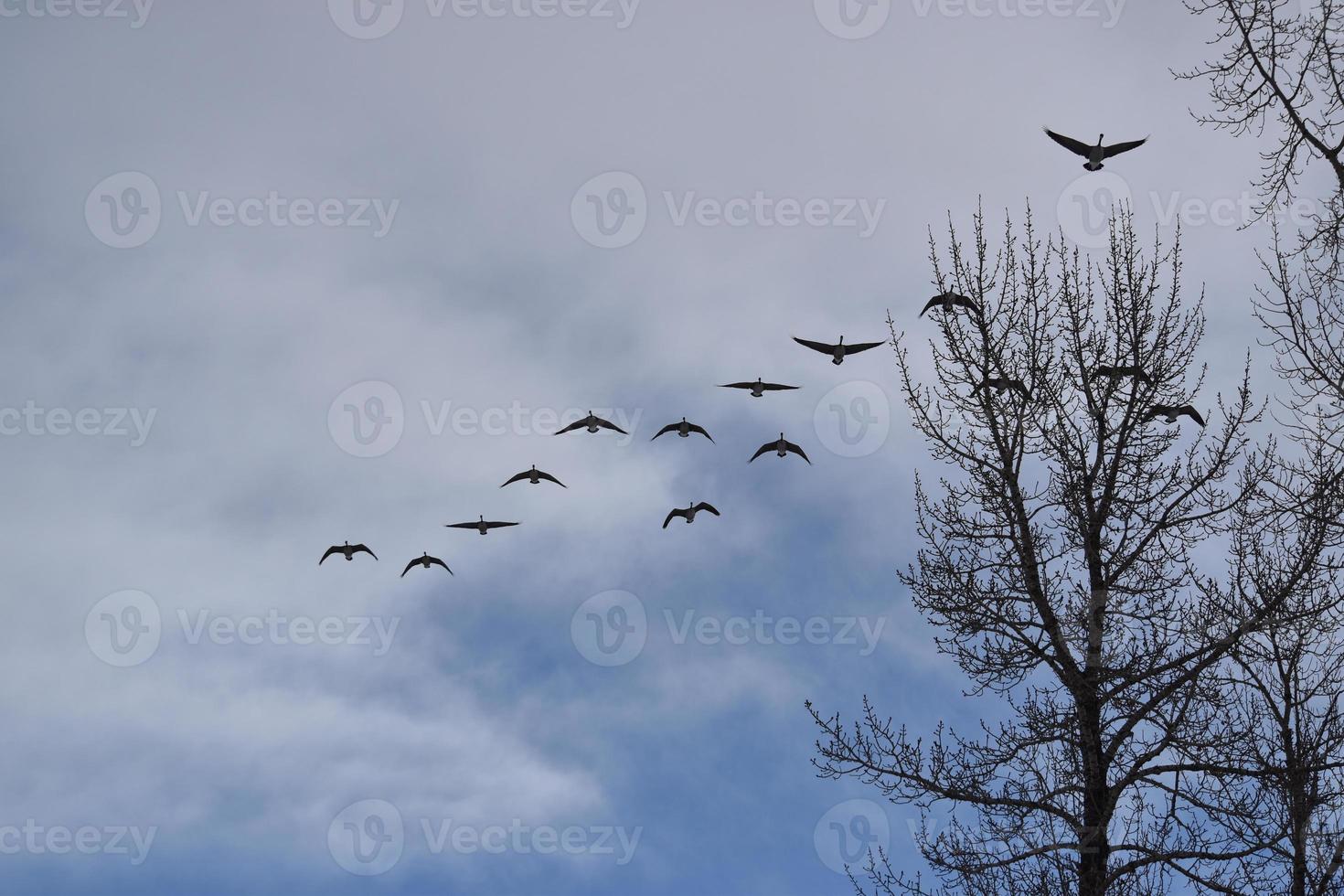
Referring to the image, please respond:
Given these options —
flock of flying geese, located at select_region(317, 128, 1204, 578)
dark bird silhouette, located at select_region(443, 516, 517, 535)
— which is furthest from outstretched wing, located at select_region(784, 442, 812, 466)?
dark bird silhouette, located at select_region(443, 516, 517, 535)

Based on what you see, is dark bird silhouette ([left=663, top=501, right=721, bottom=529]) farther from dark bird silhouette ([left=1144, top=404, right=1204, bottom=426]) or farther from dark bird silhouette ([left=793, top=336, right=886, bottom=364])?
dark bird silhouette ([left=1144, top=404, right=1204, bottom=426])

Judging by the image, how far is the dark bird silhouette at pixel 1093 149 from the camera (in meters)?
15.3

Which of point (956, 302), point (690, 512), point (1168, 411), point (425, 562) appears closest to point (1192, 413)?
point (1168, 411)

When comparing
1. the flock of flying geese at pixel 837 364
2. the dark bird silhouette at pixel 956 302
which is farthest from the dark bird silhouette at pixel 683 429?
the dark bird silhouette at pixel 956 302

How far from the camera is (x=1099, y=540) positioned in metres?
12.8

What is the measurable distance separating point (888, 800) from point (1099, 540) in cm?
392

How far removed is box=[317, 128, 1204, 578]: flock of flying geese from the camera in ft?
43.4

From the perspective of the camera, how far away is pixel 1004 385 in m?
13.3

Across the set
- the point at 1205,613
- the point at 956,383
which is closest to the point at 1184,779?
the point at 1205,613

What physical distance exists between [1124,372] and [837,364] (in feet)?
24.0

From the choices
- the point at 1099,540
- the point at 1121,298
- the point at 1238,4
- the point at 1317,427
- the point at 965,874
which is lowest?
the point at 965,874

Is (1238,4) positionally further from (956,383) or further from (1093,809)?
(1093,809)

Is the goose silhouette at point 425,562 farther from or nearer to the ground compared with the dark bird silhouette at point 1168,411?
farther from the ground

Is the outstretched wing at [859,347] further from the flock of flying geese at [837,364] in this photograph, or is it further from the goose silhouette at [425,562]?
the goose silhouette at [425,562]
